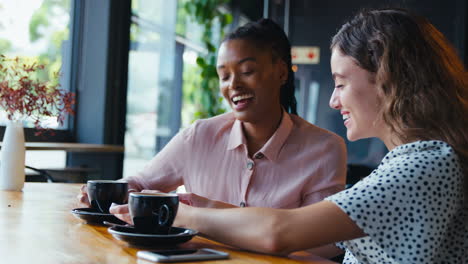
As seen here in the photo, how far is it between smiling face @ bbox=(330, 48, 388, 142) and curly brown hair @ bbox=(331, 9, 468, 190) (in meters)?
0.02

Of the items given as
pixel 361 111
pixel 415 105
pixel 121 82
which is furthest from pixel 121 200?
pixel 121 82

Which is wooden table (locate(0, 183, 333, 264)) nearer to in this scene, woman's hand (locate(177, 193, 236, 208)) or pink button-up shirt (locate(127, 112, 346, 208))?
woman's hand (locate(177, 193, 236, 208))

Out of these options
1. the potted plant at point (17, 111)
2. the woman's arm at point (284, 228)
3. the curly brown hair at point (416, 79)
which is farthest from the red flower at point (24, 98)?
the curly brown hair at point (416, 79)

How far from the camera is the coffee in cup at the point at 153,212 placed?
113cm

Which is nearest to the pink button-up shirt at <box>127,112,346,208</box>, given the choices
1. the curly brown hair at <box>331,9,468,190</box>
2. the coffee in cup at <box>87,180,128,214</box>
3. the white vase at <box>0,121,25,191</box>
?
the white vase at <box>0,121,25,191</box>

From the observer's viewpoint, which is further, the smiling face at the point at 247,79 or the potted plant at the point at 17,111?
the smiling face at the point at 247,79

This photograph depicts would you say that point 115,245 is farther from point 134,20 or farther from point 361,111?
point 134,20

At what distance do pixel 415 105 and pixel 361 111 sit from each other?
0.44ft

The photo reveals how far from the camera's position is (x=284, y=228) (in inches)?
42.6

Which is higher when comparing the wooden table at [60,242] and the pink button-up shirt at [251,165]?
the pink button-up shirt at [251,165]

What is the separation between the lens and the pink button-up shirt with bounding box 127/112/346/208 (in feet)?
6.12

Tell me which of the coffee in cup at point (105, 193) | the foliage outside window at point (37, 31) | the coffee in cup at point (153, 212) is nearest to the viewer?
the coffee in cup at point (153, 212)

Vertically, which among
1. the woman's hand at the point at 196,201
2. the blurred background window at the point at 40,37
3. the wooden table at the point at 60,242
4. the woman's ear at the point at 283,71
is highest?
the blurred background window at the point at 40,37

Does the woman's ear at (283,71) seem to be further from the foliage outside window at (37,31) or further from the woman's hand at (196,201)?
the foliage outside window at (37,31)
